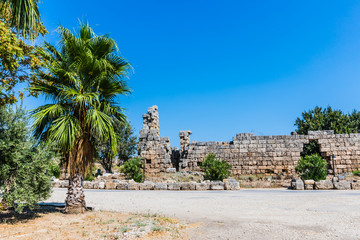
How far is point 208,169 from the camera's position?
1708 cm

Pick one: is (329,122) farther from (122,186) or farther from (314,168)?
(122,186)

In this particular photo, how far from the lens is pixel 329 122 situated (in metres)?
33.7

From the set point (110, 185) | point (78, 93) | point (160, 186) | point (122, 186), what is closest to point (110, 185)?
point (110, 185)

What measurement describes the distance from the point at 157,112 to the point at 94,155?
15.7 m

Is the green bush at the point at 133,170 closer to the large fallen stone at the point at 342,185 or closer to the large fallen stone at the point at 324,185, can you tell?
the large fallen stone at the point at 324,185

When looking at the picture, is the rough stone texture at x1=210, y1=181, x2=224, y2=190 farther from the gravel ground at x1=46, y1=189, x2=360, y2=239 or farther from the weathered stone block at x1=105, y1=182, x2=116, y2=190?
the gravel ground at x1=46, y1=189, x2=360, y2=239

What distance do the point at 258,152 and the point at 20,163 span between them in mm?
17590

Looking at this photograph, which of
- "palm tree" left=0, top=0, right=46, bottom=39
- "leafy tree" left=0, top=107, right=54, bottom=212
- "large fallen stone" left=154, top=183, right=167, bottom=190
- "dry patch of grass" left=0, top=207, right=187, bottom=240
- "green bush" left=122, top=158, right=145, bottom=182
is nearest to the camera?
"dry patch of grass" left=0, top=207, right=187, bottom=240

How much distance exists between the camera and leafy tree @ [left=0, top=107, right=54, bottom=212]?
566 cm

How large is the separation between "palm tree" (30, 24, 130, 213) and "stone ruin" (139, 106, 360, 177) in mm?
13648

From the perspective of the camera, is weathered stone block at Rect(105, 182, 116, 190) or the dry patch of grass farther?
weathered stone block at Rect(105, 182, 116, 190)

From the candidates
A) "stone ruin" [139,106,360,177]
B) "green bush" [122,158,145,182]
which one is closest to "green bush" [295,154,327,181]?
"stone ruin" [139,106,360,177]

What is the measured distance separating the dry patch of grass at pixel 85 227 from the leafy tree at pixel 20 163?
434mm

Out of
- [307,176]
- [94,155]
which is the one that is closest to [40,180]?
[94,155]
